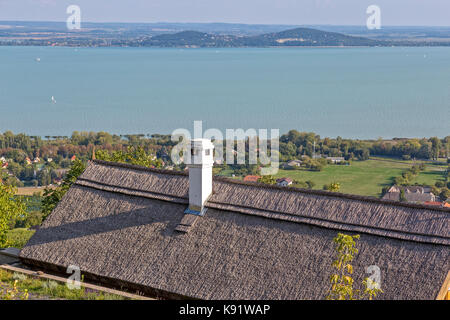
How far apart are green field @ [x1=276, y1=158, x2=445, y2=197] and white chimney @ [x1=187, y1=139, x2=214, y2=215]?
163 feet

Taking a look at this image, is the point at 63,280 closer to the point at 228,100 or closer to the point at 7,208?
the point at 7,208

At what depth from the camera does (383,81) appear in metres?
163

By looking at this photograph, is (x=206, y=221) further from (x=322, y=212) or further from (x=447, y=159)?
(x=447, y=159)

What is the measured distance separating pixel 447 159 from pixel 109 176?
237 ft

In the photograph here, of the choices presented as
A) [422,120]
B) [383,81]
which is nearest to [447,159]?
[422,120]

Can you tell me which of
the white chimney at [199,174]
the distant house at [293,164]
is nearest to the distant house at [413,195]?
the distant house at [293,164]

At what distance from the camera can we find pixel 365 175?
233 feet

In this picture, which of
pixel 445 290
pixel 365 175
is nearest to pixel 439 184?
pixel 365 175

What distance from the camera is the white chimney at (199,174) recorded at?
530 inches

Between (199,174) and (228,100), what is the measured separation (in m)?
114

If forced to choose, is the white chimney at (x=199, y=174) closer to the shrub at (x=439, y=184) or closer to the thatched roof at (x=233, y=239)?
the thatched roof at (x=233, y=239)

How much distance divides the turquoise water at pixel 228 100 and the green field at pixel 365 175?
17.1m

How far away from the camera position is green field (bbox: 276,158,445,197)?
2581 inches

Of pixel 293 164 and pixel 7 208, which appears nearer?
pixel 7 208
